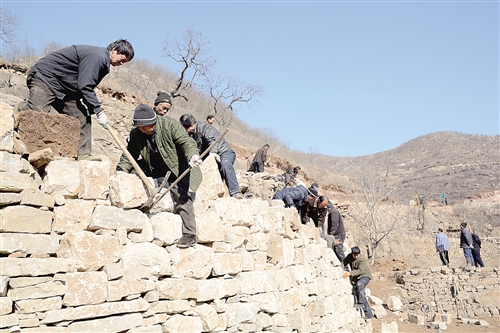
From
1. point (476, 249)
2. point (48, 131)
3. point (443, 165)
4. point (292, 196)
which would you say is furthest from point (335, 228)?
point (443, 165)

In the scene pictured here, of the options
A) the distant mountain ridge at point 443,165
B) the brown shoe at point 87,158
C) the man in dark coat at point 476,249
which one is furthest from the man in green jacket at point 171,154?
the distant mountain ridge at point 443,165

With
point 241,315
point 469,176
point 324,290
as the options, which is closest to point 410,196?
point 469,176

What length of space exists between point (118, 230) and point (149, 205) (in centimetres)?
44

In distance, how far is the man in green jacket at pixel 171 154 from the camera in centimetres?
445

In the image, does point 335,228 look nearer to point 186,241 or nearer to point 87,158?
point 186,241

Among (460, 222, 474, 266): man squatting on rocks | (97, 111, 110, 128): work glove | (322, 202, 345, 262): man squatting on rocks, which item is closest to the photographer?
(97, 111, 110, 128): work glove

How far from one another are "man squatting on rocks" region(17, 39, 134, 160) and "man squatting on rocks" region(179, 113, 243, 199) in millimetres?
2293

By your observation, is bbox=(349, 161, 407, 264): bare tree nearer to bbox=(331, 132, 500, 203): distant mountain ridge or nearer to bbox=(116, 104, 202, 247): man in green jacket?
bbox=(331, 132, 500, 203): distant mountain ridge

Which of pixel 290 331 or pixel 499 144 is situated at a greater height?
pixel 499 144

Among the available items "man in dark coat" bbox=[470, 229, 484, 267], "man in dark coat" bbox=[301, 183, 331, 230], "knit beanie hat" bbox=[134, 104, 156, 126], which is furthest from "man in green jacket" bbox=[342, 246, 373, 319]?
"man in dark coat" bbox=[470, 229, 484, 267]

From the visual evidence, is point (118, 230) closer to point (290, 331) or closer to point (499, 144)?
point (290, 331)

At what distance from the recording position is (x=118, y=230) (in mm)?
3879

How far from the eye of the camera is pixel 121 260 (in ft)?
12.7

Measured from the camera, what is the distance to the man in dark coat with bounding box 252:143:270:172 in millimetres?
16094
